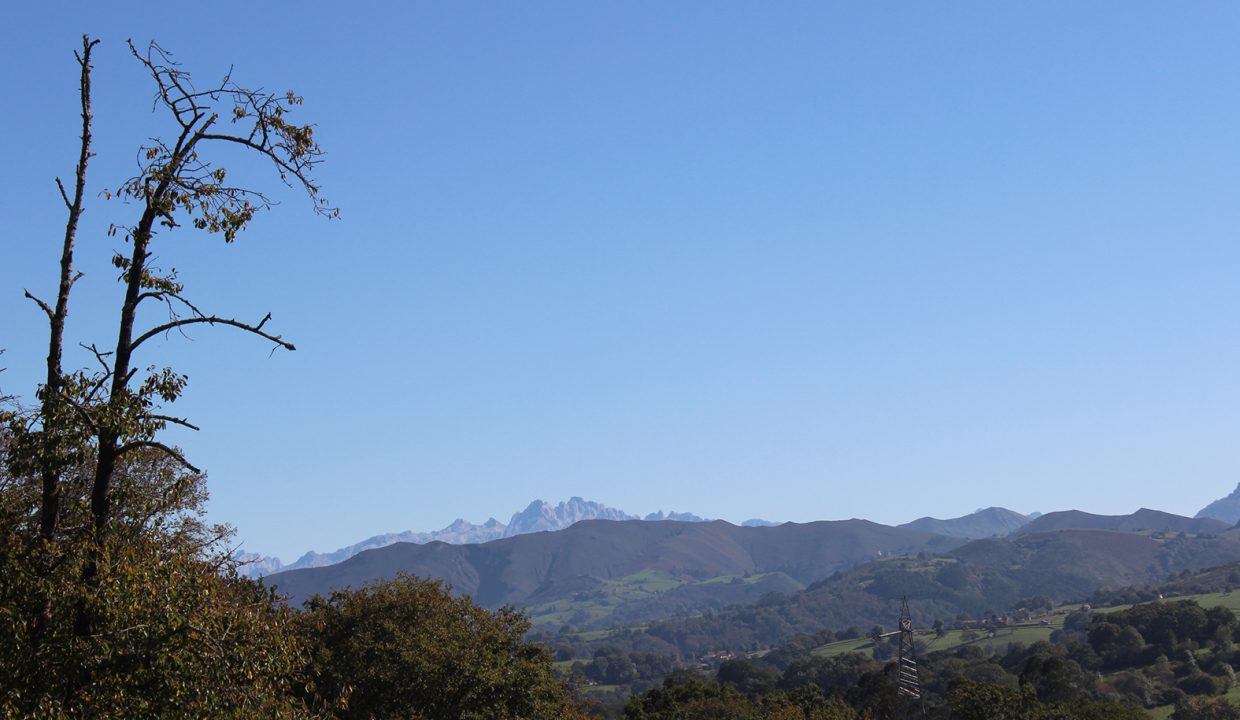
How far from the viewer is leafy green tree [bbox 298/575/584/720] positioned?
3988 centimetres

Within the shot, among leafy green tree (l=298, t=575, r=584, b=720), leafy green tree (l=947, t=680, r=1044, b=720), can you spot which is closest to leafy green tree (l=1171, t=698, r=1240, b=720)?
leafy green tree (l=947, t=680, r=1044, b=720)

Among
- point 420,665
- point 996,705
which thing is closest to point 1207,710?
point 996,705

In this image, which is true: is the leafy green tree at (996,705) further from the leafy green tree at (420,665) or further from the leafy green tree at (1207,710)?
the leafy green tree at (1207,710)

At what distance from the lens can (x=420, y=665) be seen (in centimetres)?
3984

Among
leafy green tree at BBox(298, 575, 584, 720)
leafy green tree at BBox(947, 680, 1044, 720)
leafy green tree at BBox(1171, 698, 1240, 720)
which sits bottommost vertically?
leafy green tree at BBox(1171, 698, 1240, 720)

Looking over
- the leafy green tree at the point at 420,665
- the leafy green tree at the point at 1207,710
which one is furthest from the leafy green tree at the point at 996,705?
the leafy green tree at the point at 1207,710

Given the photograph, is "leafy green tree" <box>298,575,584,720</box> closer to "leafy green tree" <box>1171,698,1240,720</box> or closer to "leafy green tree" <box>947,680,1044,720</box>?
"leafy green tree" <box>947,680,1044,720</box>

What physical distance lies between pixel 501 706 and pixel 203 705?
1187 inches

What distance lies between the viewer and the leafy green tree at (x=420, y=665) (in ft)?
131

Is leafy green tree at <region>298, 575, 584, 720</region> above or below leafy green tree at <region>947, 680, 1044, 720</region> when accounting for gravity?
above

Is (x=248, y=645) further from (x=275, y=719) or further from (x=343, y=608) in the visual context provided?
(x=343, y=608)

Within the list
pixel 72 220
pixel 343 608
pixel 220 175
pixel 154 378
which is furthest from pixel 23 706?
pixel 343 608

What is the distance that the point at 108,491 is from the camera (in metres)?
13.0

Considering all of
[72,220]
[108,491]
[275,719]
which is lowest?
[275,719]
